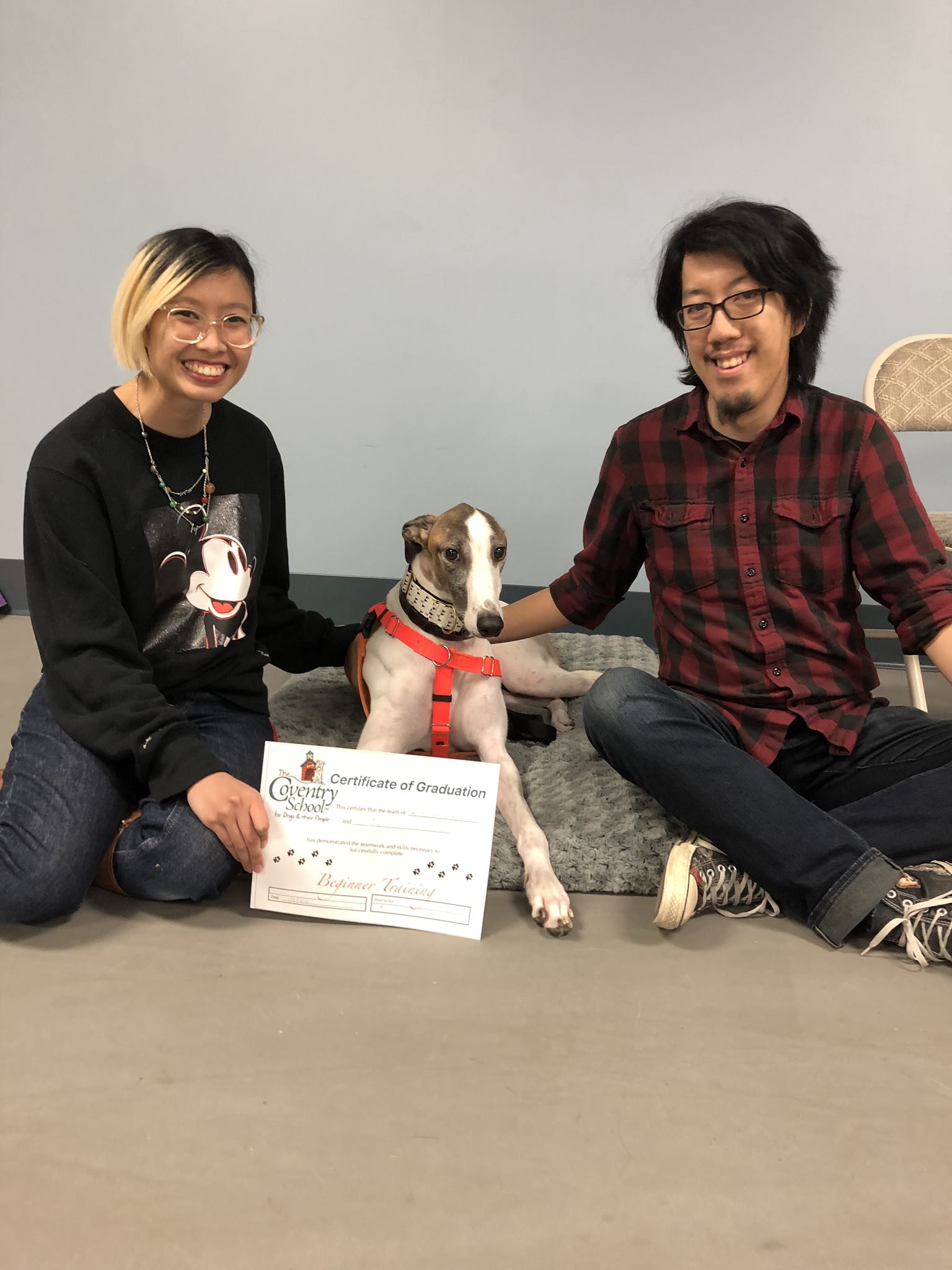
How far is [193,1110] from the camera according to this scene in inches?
49.3

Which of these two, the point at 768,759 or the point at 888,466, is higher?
the point at 888,466

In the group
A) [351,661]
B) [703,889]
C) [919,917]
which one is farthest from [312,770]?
[919,917]

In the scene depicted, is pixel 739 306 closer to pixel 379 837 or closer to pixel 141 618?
pixel 379 837

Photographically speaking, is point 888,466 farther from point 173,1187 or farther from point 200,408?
point 173,1187

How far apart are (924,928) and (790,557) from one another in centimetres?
71

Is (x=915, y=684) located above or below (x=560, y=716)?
above

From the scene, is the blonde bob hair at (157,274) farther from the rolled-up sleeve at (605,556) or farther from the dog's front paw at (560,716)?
the dog's front paw at (560,716)

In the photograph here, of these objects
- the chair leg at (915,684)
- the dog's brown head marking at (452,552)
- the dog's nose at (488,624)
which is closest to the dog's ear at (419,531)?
the dog's brown head marking at (452,552)

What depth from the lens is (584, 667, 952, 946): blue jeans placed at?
5.34ft

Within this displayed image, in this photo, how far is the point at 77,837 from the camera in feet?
5.38

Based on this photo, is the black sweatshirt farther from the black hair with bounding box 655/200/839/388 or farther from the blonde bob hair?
the black hair with bounding box 655/200/839/388

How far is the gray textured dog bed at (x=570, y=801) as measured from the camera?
1869 millimetres

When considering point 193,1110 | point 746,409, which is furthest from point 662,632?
point 193,1110

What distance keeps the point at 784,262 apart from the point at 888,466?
43 cm
